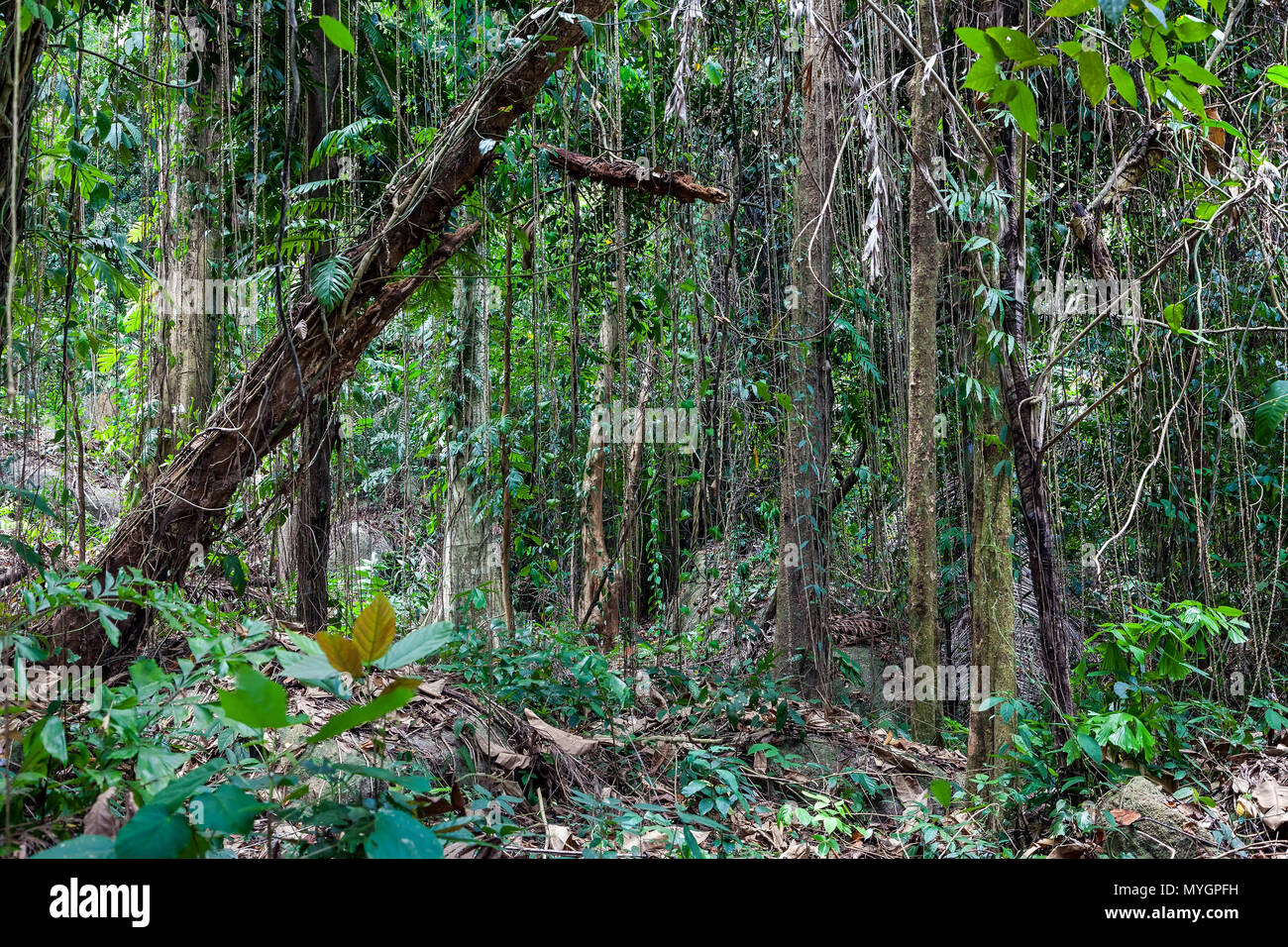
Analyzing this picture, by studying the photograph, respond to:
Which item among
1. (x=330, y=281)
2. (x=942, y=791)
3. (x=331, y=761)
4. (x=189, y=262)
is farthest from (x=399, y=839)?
(x=189, y=262)

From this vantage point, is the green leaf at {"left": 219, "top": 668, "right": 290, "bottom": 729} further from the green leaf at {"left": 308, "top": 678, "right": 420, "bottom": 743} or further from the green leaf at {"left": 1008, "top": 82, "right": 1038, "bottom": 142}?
the green leaf at {"left": 1008, "top": 82, "right": 1038, "bottom": 142}

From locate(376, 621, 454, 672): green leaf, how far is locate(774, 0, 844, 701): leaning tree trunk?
103 inches

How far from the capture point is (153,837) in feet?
3.28

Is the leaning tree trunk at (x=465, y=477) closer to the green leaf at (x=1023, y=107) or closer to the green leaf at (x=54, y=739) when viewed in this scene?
the green leaf at (x=54, y=739)

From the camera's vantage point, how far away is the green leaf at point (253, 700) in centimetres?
105

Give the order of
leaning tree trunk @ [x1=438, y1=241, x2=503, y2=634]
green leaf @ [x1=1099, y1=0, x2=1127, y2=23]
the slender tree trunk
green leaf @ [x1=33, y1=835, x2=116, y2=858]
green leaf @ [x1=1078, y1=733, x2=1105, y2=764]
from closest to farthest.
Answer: green leaf @ [x1=33, y1=835, x2=116, y2=858], green leaf @ [x1=1099, y1=0, x2=1127, y2=23], green leaf @ [x1=1078, y1=733, x2=1105, y2=764], the slender tree trunk, leaning tree trunk @ [x1=438, y1=241, x2=503, y2=634]

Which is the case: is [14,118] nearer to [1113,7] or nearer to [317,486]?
[1113,7]

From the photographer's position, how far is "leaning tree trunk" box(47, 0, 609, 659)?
237 centimetres

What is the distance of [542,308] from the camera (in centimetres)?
366

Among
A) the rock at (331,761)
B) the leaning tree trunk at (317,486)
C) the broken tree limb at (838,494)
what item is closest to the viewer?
the rock at (331,761)

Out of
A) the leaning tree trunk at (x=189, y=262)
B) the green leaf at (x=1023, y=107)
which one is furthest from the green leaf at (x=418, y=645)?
the leaning tree trunk at (x=189, y=262)

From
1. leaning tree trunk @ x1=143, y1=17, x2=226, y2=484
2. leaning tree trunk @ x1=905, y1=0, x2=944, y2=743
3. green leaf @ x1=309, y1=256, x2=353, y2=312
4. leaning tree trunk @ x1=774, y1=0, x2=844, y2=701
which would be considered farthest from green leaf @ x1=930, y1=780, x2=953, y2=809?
leaning tree trunk @ x1=143, y1=17, x2=226, y2=484

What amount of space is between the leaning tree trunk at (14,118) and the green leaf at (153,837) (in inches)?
33.9
